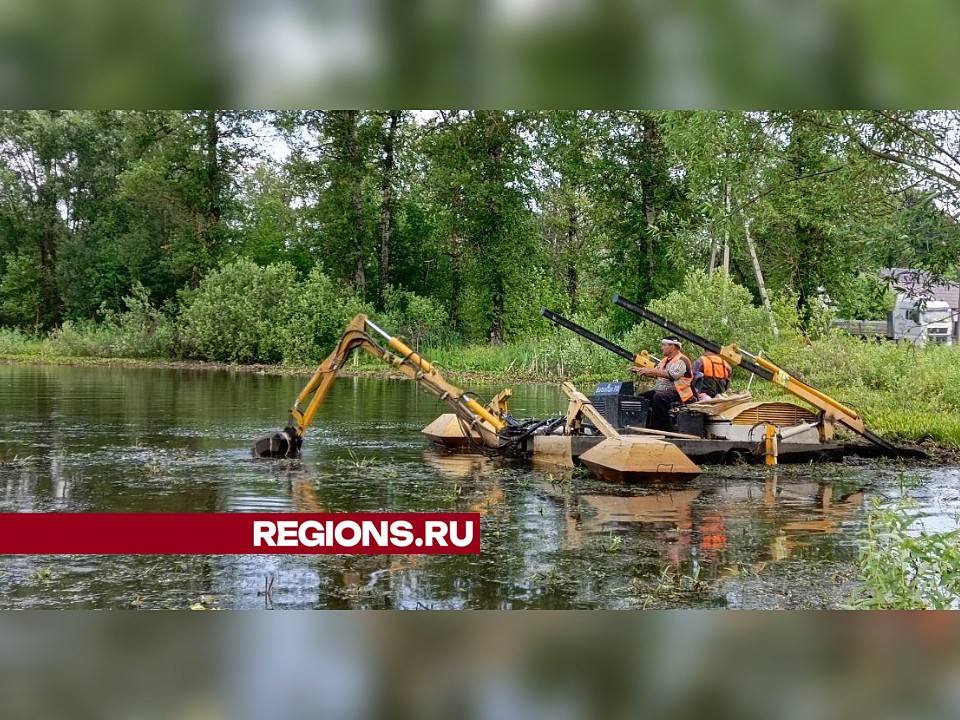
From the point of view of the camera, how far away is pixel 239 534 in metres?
4.91

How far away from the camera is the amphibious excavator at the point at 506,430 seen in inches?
244

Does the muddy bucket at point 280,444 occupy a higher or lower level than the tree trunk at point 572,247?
lower

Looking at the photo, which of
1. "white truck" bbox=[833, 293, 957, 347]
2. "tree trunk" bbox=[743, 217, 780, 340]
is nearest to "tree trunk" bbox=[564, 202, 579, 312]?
"tree trunk" bbox=[743, 217, 780, 340]

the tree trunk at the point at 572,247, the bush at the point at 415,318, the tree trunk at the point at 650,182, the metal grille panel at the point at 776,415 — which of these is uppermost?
the tree trunk at the point at 650,182

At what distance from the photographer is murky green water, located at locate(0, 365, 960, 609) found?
416 cm

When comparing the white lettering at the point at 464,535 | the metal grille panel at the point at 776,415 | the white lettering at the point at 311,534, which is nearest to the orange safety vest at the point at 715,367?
the metal grille panel at the point at 776,415

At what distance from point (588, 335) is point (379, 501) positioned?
194 centimetres

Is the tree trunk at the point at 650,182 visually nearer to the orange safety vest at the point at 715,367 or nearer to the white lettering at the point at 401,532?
the orange safety vest at the point at 715,367

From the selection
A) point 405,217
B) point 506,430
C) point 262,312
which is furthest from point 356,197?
point 506,430

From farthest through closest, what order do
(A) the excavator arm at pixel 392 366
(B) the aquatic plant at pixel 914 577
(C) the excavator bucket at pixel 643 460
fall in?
(A) the excavator arm at pixel 392 366, (C) the excavator bucket at pixel 643 460, (B) the aquatic plant at pixel 914 577

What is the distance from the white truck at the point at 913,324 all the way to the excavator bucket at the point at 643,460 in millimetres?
1293

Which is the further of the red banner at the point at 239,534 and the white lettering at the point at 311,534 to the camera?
the white lettering at the point at 311,534

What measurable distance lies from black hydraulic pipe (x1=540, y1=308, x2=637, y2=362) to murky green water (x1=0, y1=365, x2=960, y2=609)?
2.13 feet

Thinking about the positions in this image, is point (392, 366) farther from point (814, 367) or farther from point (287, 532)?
point (814, 367)
